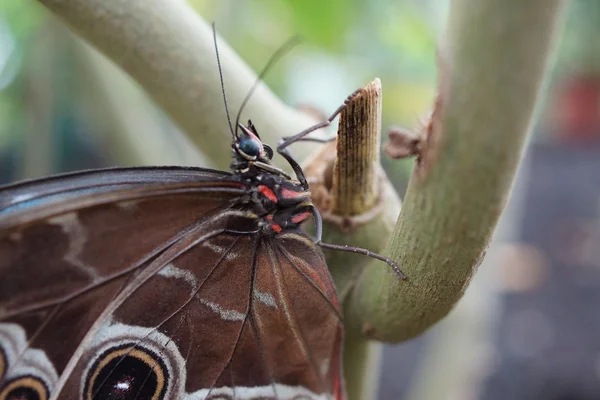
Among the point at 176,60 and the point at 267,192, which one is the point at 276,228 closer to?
the point at 267,192

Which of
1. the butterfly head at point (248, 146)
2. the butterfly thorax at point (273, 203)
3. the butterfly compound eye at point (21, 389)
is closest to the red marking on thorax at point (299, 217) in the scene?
the butterfly thorax at point (273, 203)

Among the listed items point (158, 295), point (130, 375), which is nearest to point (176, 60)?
point (158, 295)

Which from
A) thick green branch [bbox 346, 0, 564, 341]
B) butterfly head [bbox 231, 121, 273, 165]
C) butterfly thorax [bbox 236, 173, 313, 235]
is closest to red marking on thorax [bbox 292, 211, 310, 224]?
butterfly thorax [bbox 236, 173, 313, 235]

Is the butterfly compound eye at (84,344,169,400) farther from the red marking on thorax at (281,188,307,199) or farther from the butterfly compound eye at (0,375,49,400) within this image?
the red marking on thorax at (281,188,307,199)

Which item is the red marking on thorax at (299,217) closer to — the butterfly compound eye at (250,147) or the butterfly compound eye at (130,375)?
the butterfly compound eye at (250,147)

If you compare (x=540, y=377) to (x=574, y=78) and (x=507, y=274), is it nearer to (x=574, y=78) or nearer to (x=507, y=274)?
(x=507, y=274)

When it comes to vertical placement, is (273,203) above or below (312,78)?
below
